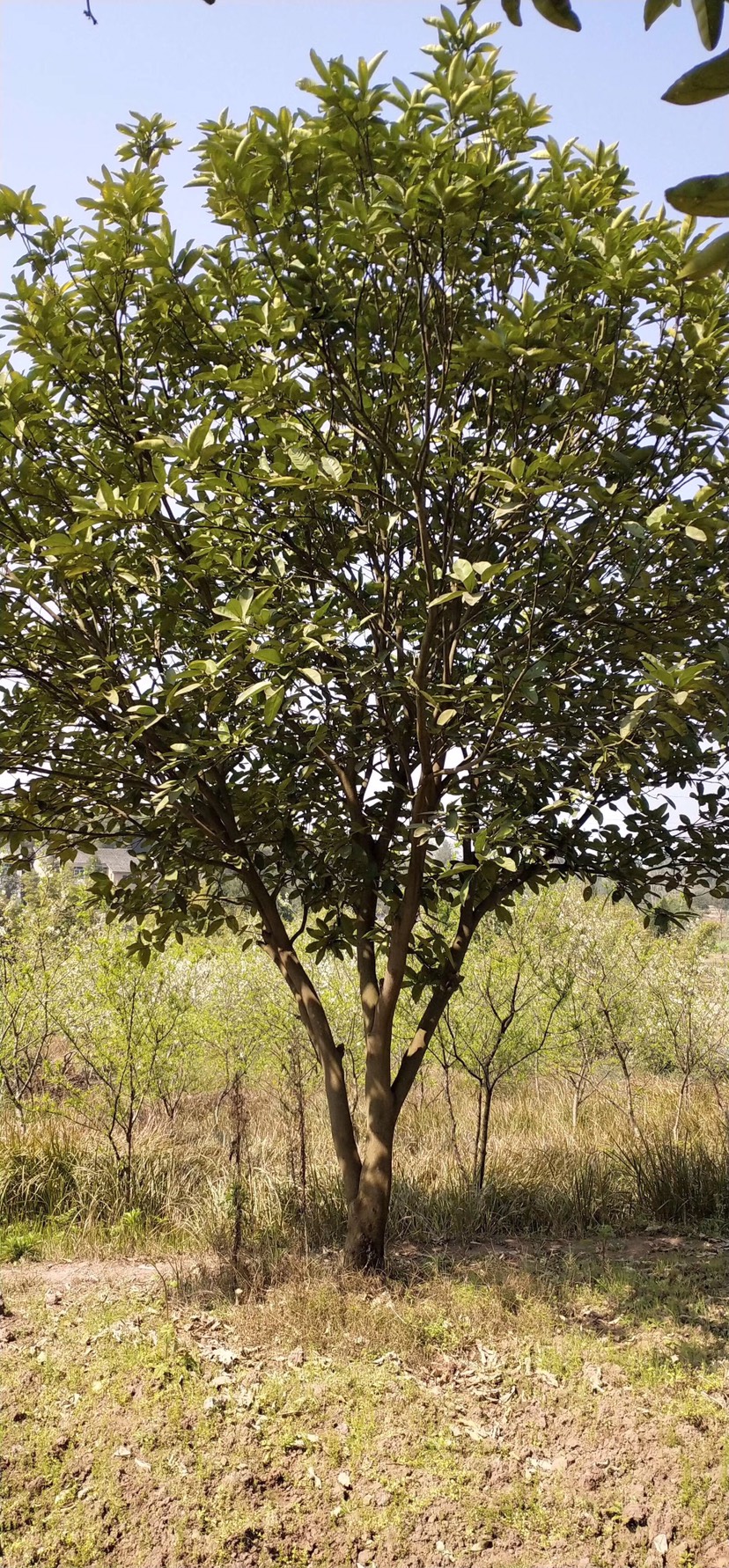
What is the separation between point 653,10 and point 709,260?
7.9 inches

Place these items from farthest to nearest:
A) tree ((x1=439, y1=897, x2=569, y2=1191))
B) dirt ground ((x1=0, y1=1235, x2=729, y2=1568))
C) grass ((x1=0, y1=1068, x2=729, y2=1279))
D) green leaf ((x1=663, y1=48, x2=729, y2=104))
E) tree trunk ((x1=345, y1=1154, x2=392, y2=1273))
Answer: tree ((x1=439, y1=897, x2=569, y2=1191)) → grass ((x1=0, y1=1068, x2=729, y2=1279)) → tree trunk ((x1=345, y1=1154, x2=392, y2=1273)) → dirt ground ((x1=0, y1=1235, x2=729, y2=1568)) → green leaf ((x1=663, y1=48, x2=729, y2=104))

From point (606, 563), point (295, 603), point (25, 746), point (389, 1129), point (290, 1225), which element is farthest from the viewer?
point (290, 1225)

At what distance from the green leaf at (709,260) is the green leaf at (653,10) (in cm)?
16

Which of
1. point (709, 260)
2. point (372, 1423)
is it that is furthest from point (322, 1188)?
point (709, 260)

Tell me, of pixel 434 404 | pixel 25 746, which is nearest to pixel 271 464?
pixel 434 404

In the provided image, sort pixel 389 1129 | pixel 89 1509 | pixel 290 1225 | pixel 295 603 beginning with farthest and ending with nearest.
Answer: pixel 290 1225 → pixel 389 1129 → pixel 295 603 → pixel 89 1509

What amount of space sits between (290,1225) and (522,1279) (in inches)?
60.4

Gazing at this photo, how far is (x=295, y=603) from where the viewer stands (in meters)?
3.54

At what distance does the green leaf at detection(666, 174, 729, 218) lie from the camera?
65 cm

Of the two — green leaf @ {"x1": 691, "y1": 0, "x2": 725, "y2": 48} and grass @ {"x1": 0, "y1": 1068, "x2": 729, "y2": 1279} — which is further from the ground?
green leaf @ {"x1": 691, "y1": 0, "x2": 725, "y2": 48}

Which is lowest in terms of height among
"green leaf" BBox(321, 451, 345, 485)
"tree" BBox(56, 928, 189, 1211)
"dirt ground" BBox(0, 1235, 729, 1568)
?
"dirt ground" BBox(0, 1235, 729, 1568)

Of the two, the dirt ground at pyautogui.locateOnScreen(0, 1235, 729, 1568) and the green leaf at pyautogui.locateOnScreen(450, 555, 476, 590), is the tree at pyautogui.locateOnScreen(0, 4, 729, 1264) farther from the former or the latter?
the dirt ground at pyautogui.locateOnScreen(0, 1235, 729, 1568)

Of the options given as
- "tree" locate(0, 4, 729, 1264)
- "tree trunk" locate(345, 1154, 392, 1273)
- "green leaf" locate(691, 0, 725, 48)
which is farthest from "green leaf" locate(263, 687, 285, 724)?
"tree trunk" locate(345, 1154, 392, 1273)

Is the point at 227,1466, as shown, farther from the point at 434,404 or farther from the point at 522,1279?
the point at 434,404
